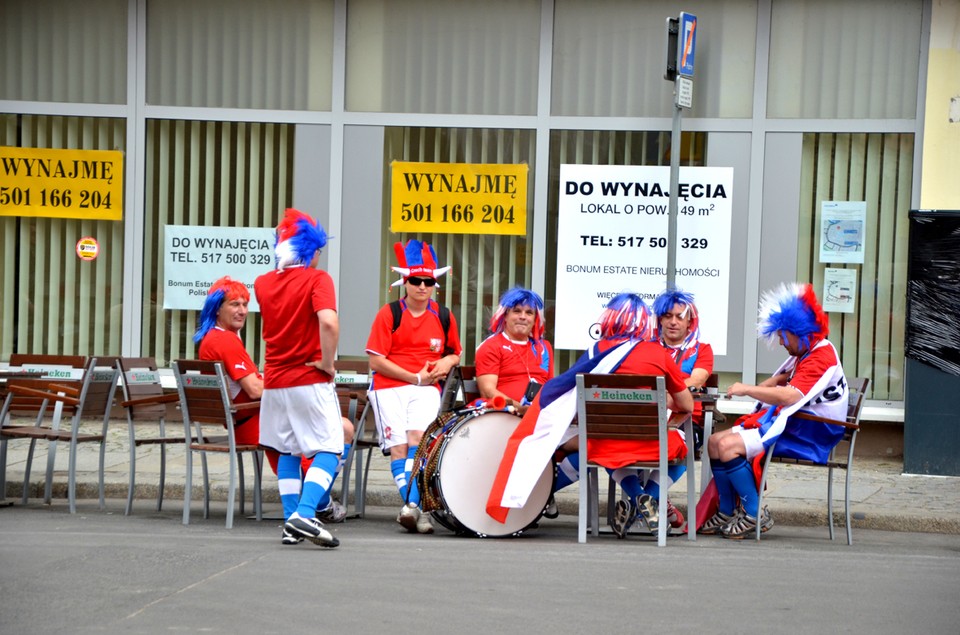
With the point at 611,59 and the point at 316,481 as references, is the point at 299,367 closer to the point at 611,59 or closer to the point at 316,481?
the point at 316,481

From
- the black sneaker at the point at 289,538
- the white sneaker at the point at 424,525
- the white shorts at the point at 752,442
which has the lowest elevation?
the white sneaker at the point at 424,525

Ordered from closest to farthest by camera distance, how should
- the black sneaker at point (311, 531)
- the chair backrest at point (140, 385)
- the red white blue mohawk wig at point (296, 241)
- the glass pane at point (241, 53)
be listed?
the black sneaker at point (311, 531), the red white blue mohawk wig at point (296, 241), the chair backrest at point (140, 385), the glass pane at point (241, 53)

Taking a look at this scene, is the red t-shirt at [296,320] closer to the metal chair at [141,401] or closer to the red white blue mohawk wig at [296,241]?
the red white blue mohawk wig at [296,241]

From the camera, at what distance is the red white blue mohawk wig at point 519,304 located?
918 centimetres

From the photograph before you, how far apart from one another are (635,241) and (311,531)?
247 inches

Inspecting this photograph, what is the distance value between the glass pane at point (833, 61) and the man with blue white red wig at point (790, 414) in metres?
4.52

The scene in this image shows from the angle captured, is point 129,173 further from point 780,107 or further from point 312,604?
point 312,604

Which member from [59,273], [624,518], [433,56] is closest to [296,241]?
[624,518]

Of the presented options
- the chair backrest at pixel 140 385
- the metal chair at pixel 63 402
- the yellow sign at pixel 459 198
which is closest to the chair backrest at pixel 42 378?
the metal chair at pixel 63 402

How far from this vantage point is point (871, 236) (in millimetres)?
12773

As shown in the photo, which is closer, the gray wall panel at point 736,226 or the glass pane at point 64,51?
the gray wall panel at point 736,226

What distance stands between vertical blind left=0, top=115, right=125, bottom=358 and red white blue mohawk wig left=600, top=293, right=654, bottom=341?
6.89m

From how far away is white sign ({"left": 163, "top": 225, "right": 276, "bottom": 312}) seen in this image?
44.2 ft

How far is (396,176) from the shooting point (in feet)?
43.4
